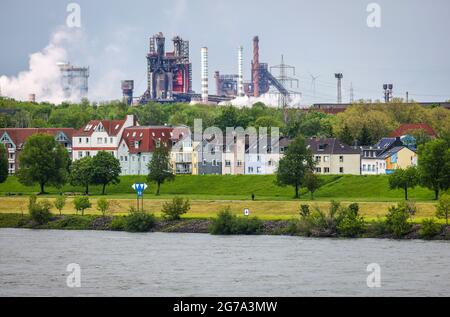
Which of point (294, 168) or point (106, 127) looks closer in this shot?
point (294, 168)

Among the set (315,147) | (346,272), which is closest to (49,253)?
(346,272)

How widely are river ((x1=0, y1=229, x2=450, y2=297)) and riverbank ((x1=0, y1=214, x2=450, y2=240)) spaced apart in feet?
6.80

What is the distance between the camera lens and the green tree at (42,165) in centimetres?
12681

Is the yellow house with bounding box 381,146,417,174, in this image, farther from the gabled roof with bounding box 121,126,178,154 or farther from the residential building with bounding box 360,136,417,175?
the gabled roof with bounding box 121,126,178,154

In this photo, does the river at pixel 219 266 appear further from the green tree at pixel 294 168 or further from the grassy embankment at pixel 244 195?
the green tree at pixel 294 168

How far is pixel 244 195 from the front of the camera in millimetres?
121125

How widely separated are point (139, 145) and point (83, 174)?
2679cm

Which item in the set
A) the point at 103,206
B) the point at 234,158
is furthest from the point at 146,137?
the point at 103,206

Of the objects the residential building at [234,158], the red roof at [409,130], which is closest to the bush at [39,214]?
the residential building at [234,158]

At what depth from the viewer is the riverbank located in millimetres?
85438

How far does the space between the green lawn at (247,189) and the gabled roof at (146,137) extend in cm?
1356

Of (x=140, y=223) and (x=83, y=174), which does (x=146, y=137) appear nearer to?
(x=83, y=174)
